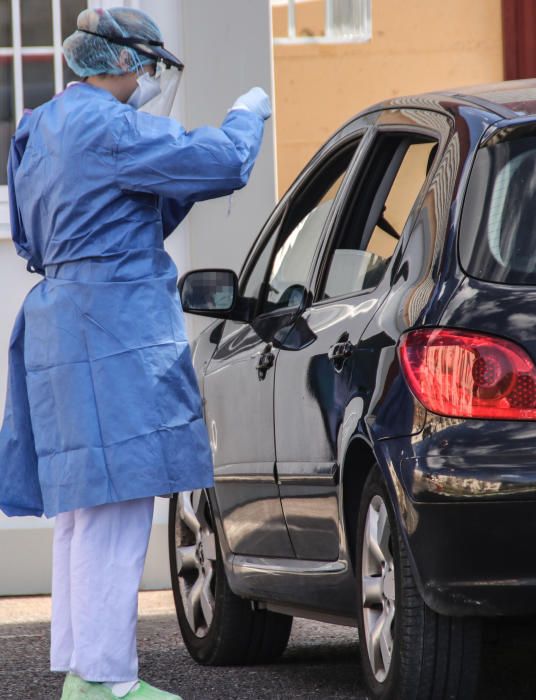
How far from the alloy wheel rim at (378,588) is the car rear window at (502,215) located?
626mm

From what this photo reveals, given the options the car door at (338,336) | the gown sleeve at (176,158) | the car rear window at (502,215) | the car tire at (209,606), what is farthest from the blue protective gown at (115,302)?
the car tire at (209,606)

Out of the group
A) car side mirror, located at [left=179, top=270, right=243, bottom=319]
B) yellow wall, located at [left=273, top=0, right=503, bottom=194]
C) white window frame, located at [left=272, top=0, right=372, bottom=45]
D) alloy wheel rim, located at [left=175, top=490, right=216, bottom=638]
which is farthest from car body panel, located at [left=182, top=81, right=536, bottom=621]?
yellow wall, located at [left=273, top=0, right=503, bottom=194]

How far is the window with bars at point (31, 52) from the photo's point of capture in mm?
9094

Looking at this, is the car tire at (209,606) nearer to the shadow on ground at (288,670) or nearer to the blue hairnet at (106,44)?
the shadow on ground at (288,670)

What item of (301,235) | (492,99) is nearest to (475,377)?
(492,99)

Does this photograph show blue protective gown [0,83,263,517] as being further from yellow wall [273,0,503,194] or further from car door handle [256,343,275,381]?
yellow wall [273,0,503,194]

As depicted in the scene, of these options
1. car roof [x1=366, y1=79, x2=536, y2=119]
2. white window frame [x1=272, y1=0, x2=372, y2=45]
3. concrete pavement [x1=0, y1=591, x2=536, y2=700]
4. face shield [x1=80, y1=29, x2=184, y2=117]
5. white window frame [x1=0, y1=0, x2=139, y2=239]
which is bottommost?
concrete pavement [x1=0, y1=591, x2=536, y2=700]

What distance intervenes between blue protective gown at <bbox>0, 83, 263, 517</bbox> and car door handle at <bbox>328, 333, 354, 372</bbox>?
472mm

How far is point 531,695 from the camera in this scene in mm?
5438

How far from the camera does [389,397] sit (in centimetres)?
457

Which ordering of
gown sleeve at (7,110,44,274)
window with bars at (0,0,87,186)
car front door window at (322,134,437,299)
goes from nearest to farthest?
car front door window at (322,134,437,299), gown sleeve at (7,110,44,274), window with bars at (0,0,87,186)

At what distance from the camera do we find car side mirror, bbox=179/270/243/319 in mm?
5984

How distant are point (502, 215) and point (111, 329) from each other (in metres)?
1.22

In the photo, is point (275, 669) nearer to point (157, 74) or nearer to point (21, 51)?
point (157, 74)
